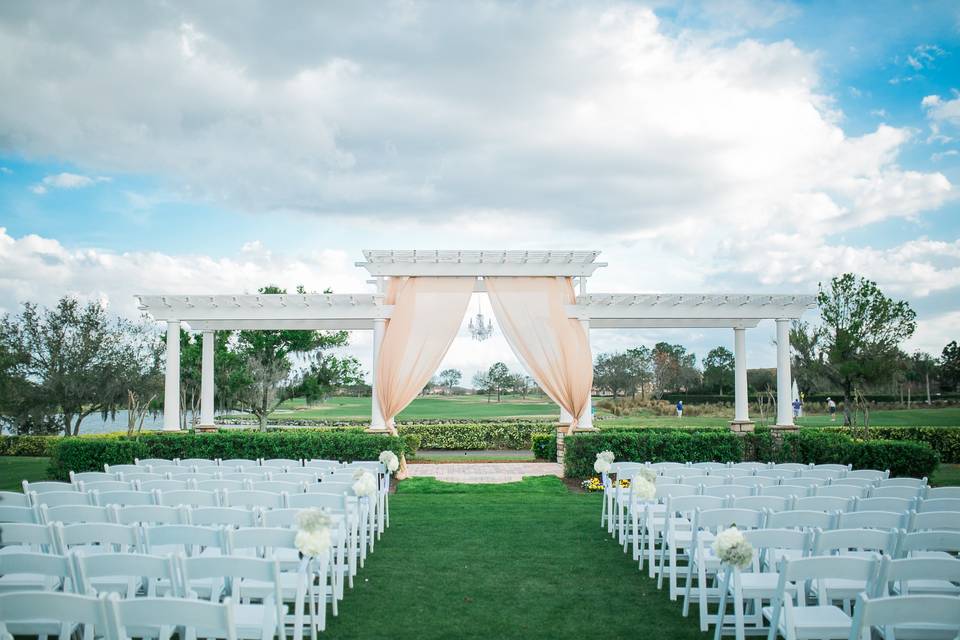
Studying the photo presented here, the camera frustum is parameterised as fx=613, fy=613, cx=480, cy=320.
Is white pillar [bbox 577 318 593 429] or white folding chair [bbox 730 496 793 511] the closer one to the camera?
white folding chair [bbox 730 496 793 511]

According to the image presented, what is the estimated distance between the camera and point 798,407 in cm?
2952

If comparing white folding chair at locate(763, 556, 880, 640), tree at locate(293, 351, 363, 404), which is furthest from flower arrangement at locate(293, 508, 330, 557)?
tree at locate(293, 351, 363, 404)

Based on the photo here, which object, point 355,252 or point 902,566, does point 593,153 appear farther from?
point 902,566

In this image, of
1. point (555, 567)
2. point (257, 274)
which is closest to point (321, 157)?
point (555, 567)

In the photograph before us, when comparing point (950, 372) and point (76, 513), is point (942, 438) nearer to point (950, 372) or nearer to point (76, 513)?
point (76, 513)

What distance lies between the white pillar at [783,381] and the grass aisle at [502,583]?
21.7ft

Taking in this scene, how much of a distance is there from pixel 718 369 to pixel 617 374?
297 inches

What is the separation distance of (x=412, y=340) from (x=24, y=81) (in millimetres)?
8924

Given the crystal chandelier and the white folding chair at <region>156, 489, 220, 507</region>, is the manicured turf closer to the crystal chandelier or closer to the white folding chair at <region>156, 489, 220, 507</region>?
the white folding chair at <region>156, 489, 220, 507</region>

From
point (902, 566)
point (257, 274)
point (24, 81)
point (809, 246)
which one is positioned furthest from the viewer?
point (257, 274)

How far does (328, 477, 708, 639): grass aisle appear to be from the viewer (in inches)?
180

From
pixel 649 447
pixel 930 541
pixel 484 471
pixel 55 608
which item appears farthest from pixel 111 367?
pixel 930 541

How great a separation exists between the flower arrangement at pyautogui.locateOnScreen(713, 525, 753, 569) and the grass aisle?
99 cm

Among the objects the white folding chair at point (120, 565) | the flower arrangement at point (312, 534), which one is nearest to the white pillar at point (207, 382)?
the flower arrangement at point (312, 534)
